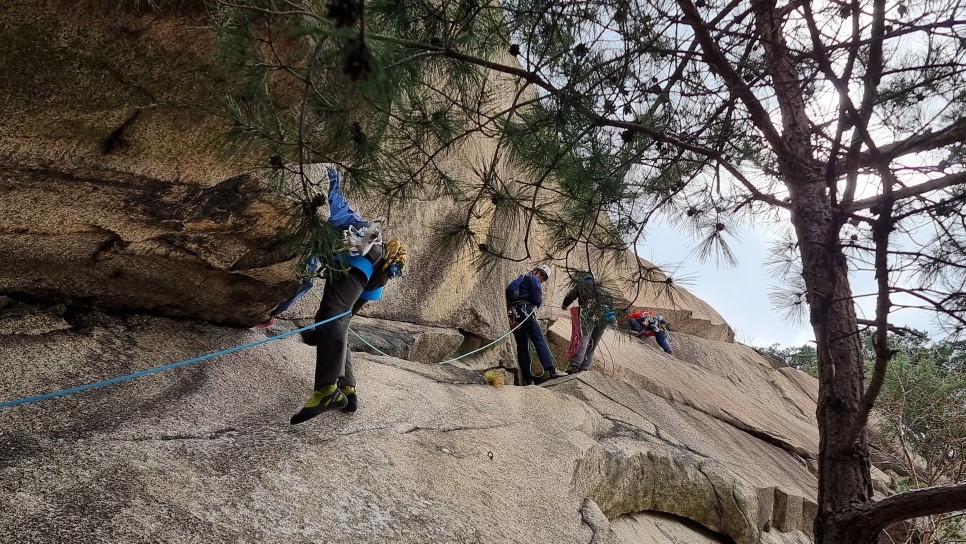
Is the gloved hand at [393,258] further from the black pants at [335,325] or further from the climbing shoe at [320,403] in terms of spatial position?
the climbing shoe at [320,403]

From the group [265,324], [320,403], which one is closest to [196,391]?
[320,403]

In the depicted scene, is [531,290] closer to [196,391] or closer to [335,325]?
[335,325]

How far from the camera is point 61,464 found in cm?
219

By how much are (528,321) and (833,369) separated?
3.62m

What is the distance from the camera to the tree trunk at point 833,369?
9.21ft

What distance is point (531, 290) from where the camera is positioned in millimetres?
6457

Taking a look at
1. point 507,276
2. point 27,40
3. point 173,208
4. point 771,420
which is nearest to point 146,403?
point 173,208

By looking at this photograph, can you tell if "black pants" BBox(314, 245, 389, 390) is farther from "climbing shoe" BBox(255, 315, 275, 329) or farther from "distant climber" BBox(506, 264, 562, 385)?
"distant climber" BBox(506, 264, 562, 385)

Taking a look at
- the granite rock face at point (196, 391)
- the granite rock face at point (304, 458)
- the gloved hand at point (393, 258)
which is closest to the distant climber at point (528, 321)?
the granite rock face at point (304, 458)

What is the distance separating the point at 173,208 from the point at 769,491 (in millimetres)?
5370

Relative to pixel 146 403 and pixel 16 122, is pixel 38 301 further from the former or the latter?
pixel 16 122

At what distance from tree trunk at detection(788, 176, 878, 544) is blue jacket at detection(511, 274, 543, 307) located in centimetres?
329

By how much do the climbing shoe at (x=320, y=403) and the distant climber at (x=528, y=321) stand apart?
340 centimetres

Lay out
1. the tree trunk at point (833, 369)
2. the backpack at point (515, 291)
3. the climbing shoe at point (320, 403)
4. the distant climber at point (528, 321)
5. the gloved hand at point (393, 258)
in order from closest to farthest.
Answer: the tree trunk at point (833, 369)
the climbing shoe at point (320, 403)
the gloved hand at point (393, 258)
the distant climber at point (528, 321)
the backpack at point (515, 291)
